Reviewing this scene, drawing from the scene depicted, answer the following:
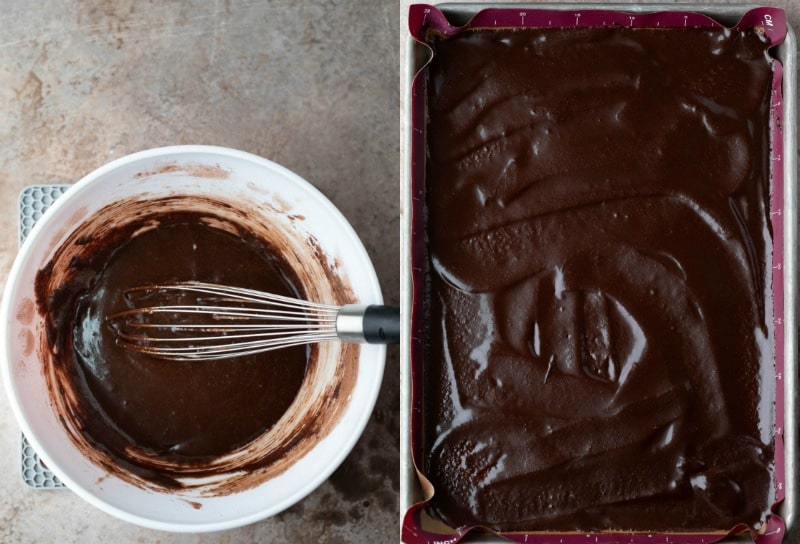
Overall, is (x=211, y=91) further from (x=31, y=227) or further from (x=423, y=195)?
(x=423, y=195)

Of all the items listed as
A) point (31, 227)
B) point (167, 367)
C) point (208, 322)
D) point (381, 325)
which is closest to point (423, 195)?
point (381, 325)

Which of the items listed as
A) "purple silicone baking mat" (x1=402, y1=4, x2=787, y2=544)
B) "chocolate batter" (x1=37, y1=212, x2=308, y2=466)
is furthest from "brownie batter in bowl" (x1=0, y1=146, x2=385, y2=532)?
"purple silicone baking mat" (x1=402, y1=4, x2=787, y2=544)

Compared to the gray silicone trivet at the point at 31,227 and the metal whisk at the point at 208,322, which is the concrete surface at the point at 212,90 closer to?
the gray silicone trivet at the point at 31,227

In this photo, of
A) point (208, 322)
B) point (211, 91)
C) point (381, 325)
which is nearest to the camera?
point (381, 325)

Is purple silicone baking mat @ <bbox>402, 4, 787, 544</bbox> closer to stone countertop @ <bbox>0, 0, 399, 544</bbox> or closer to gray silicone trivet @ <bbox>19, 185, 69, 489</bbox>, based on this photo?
stone countertop @ <bbox>0, 0, 399, 544</bbox>

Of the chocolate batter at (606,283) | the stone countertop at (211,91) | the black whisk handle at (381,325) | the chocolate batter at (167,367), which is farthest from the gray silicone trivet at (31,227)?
the chocolate batter at (606,283)

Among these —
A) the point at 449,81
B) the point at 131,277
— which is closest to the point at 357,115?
the point at 449,81

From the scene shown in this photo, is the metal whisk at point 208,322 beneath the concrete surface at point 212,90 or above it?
beneath
